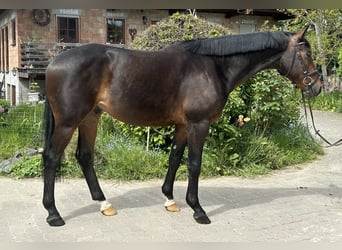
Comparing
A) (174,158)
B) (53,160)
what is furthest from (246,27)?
(53,160)

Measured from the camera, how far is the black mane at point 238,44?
369cm

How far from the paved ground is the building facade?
318 inches

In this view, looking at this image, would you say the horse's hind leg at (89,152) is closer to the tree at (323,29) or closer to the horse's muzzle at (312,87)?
the horse's muzzle at (312,87)

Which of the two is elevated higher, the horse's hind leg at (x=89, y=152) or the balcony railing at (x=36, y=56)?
the balcony railing at (x=36, y=56)

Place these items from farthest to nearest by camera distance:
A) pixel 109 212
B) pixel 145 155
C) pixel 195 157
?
1. pixel 145 155
2. pixel 109 212
3. pixel 195 157

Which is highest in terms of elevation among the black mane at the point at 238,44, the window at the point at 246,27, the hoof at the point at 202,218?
the window at the point at 246,27

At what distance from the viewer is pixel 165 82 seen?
11.9ft

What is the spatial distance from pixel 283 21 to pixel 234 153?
11.8m

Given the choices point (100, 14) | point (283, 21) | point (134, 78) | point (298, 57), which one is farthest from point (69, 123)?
point (283, 21)

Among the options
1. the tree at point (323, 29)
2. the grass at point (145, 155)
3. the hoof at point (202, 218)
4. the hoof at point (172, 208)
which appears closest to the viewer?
the hoof at point (202, 218)

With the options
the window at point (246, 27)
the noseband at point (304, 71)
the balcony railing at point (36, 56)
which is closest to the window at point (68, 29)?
the balcony railing at point (36, 56)

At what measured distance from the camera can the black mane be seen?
3691mm

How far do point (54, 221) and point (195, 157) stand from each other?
1.45 metres

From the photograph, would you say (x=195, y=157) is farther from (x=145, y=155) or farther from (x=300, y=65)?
(x=145, y=155)
